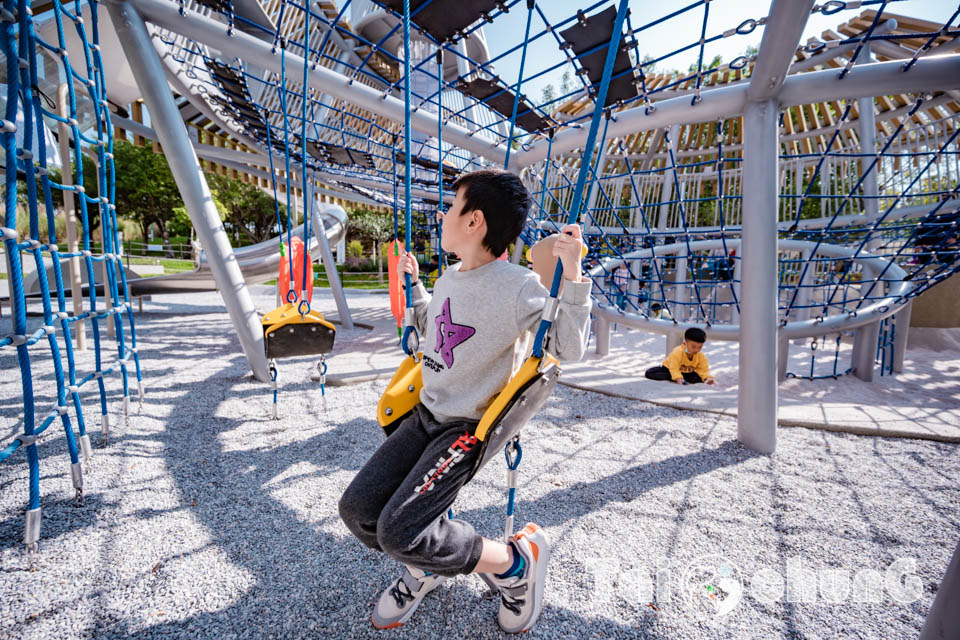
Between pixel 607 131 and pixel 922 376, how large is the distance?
A: 4964mm

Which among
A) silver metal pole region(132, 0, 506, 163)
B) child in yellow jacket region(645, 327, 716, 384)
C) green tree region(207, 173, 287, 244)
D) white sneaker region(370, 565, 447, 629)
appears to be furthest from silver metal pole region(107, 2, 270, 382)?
green tree region(207, 173, 287, 244)

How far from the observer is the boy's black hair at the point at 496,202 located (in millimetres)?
1204

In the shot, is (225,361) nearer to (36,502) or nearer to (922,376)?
(36,502)

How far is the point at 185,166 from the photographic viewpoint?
284 cm

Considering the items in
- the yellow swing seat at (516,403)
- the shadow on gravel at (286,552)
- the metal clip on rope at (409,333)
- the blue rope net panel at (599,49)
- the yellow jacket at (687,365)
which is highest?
the blue rope net panel at (599,49)

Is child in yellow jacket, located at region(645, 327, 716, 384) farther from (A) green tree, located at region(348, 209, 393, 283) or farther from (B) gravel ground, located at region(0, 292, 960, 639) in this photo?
(A) green tree, located at region(348, 209, 393, 283)

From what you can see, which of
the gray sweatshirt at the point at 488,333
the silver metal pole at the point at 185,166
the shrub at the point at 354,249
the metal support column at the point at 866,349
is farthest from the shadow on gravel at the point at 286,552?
A: the shrub at the point at 354,249

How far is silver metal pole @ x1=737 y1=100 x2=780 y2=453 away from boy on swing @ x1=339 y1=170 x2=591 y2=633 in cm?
147

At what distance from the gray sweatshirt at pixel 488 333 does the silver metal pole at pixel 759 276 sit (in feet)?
4.82

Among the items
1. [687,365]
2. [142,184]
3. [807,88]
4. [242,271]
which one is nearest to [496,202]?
[807,88]

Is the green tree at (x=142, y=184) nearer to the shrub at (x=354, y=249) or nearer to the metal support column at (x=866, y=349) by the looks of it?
the shrub at (x=354, y=249)

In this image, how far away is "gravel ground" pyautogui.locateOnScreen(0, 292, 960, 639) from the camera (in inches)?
46.7

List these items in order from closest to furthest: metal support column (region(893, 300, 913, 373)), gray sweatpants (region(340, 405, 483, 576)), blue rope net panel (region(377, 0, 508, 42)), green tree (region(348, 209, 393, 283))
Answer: gray sweatpants (region(340, 405, 483, 576)), blue rope net panel (region(377, 0, 508, 42)), metal support column (region(893, 300, 913, 373)), green tree (region(348, 209, 393, 283))

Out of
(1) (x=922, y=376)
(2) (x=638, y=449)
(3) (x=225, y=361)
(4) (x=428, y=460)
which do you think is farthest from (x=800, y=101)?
(3) (x=225, y=361)
